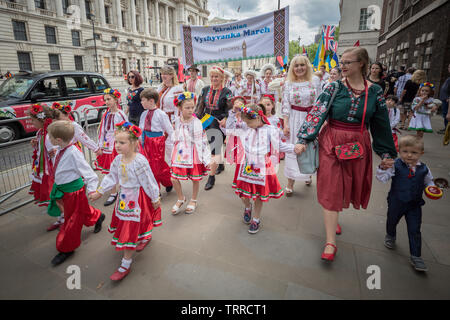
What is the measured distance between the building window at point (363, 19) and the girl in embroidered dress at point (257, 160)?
34.5 m

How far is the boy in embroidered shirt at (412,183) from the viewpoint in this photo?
97.7 inches

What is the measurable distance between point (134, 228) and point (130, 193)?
1.17ft

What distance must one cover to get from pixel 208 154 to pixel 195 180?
0.44 metres

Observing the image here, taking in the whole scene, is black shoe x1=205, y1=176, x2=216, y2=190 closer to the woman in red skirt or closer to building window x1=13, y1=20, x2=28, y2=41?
the woman in red skirt

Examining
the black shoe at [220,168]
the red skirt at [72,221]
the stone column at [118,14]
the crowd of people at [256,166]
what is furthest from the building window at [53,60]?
the red skirt at [72,221]

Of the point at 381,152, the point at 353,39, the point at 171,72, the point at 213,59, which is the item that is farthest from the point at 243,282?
the point at 353,39

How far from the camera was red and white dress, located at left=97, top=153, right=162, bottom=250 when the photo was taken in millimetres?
2521

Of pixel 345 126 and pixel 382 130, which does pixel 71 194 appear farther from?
pixel 382 130

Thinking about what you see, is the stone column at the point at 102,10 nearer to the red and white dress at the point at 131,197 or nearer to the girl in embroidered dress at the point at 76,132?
the girl in embroidered dress at the point at 76,132

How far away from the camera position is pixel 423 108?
659cm

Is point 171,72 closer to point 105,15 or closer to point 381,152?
point 381,152
